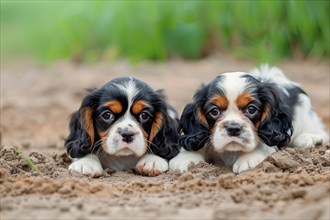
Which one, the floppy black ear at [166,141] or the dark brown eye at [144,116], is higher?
the dark brown eye at [144,116]

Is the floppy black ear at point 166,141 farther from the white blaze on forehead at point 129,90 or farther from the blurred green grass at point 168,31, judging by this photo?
the blurred green grass at point 168,31

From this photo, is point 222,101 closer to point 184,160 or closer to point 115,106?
point 184,160

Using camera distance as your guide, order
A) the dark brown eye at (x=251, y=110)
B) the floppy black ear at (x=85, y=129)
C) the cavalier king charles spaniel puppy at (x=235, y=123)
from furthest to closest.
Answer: the floppy black ear at (x=85, y=129)
the dark brown eye at (x=251, y=110)
the cavalier king charles spaniel puppy at (x=235, y=123)

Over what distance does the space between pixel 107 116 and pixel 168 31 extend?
817 centimetres

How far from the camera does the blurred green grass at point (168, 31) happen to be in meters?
12.6

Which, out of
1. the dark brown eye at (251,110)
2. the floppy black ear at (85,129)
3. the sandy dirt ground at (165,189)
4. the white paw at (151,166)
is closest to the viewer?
the sandy dirt ground at (165,189)

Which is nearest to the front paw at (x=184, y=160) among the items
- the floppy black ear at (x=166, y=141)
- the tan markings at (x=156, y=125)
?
the floppy black ear at (x=166, y=141)

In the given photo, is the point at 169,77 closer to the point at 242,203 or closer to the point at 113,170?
the point at 113,170

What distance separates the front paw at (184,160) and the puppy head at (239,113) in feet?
0.63

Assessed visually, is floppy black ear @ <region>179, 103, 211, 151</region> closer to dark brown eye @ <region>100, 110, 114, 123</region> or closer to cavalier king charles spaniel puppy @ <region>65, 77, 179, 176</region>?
cavalier king charles spaniel puppy @ <region>65, 77, 179, 176</region>

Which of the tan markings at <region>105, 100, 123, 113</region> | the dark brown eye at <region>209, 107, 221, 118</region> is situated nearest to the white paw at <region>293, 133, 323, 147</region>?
the dark brown eye at <region>209, 107, 221, 118</region>

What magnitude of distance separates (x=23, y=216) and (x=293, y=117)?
12.0 feet

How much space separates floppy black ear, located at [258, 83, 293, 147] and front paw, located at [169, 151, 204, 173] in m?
0.58

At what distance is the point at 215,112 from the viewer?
684cm
